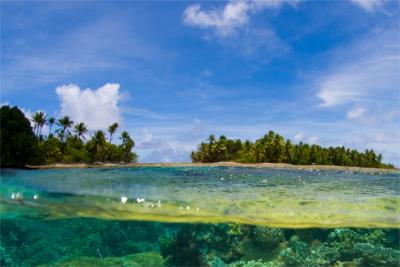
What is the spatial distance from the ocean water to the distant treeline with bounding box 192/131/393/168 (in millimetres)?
48862

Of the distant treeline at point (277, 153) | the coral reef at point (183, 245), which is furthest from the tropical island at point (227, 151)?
the coral reef at point (183, 245)

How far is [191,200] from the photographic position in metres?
16.3

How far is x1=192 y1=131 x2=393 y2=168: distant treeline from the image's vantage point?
68562 mm

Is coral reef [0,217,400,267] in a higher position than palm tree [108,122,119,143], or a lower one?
lower

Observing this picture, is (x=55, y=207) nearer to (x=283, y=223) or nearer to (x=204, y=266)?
(x=204, y=266)

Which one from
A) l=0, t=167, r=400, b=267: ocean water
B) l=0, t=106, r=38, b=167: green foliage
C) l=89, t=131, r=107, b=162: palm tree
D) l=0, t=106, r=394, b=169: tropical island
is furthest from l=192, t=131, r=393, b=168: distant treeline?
l=0, t=106, r=38, b=167: green foliage

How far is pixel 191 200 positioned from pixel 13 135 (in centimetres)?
→ 665

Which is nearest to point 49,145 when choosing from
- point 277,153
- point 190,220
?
point 190,220

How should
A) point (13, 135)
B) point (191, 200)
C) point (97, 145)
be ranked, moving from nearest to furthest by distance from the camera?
point (13, 135)
point (191, 200)
point (97, 145)

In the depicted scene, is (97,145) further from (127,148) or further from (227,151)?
(227,151)

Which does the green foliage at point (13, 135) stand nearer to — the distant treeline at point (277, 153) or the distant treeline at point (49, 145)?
the distant treeline at point (49, 145)

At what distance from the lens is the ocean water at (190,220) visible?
14898mm

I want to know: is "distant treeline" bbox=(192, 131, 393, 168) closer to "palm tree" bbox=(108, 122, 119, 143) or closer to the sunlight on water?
"palm tree" bbox=(108, 122, 119, 143)

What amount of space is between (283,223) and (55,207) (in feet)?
30.4
